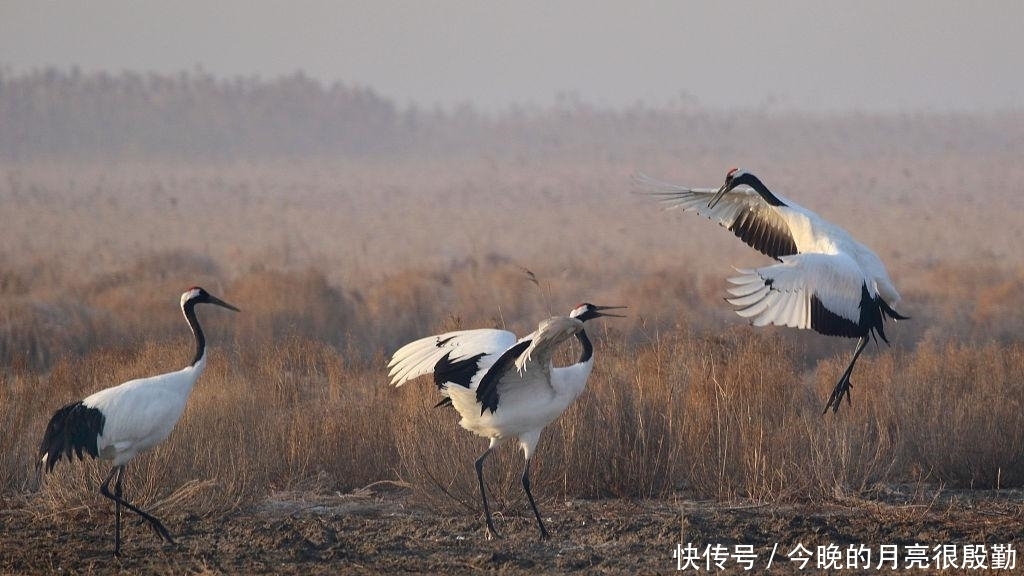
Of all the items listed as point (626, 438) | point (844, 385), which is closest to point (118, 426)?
point (626, 438)

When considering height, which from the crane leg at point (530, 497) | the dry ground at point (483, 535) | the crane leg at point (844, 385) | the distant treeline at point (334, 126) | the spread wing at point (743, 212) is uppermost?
the distant treeline at point (334, 126)

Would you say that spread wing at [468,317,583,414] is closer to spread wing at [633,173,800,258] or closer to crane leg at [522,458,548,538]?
crane leg at [522,458,548,538]

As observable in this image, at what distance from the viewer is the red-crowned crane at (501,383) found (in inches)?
313

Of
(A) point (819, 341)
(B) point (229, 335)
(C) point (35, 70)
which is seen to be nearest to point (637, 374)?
(A) point (819, 341)

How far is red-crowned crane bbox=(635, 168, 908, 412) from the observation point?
8.37 m

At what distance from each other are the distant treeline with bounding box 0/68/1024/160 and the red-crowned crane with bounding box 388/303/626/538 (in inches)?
2254

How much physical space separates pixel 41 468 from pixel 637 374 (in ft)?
13.7

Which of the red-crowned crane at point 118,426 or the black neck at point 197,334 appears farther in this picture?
the black neck at point 197,334

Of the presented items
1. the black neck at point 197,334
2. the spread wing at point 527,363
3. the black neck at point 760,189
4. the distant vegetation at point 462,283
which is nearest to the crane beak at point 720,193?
the black neck at point 760,189

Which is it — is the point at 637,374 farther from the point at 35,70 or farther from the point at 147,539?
the point at 35,70

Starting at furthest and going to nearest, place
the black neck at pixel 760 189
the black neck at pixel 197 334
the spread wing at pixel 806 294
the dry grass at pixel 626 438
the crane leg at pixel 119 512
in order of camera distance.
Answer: the black neck at pixel 760 189, the dry grass at pixel 626 438, the black neck at pixel 197 334, the spread wing at pixel 806 294, the crane leg at pixel 119 512

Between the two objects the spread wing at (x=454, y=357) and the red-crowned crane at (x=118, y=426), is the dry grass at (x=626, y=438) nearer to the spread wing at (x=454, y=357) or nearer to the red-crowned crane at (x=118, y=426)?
the red-crowned crane at (x=118, y=426)

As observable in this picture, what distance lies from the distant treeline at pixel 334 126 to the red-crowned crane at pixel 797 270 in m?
55.9

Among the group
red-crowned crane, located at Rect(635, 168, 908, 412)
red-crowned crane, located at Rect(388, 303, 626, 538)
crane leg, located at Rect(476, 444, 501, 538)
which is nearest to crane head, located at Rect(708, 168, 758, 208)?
red-crowned crane, located at Rect(635, 168, 908, 412)
